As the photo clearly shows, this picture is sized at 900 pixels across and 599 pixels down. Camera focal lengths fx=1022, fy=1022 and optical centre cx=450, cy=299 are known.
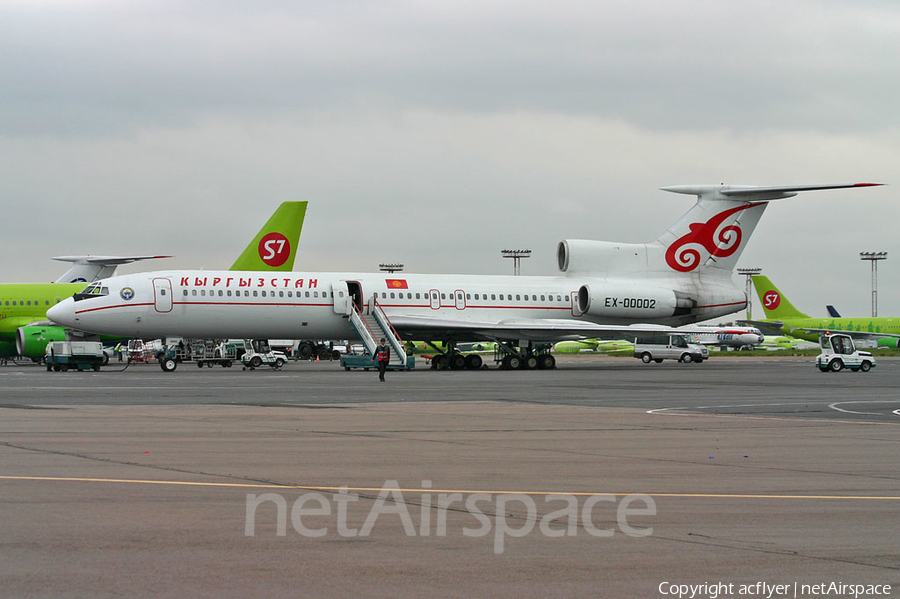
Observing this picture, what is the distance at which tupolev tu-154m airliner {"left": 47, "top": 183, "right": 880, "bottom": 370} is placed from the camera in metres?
41.8

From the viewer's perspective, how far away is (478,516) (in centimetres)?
826

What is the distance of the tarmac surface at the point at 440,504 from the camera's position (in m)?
6.36

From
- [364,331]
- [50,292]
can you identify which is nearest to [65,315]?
[364,331]

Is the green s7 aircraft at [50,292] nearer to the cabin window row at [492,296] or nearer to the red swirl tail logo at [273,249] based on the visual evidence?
the red swirl tail logo at [273,249]

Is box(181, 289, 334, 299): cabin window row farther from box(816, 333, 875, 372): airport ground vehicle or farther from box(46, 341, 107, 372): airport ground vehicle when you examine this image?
box(816, 333, 875, 372): airport ground vehicle

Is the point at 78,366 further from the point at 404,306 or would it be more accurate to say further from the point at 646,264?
the point at 646,264

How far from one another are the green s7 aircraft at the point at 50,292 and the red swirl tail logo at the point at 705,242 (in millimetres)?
21943

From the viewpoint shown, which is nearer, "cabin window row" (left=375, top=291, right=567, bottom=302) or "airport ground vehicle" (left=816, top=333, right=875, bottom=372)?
"cabin window row" (left=375, top=291, right=567, bottom=302)

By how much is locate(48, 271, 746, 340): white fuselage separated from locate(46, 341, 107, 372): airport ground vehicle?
3166mm

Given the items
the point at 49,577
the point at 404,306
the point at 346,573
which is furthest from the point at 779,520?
the point at 404,306

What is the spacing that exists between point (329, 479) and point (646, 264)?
42027 millimetres

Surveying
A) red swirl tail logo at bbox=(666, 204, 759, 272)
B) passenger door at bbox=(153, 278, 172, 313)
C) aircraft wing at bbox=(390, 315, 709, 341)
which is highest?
red swirl tail logo at bbox=(666, 204, 759, 272)

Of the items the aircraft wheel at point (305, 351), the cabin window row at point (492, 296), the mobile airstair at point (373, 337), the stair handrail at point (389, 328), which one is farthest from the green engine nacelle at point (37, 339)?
the aircraft wheel at point (305, 351)

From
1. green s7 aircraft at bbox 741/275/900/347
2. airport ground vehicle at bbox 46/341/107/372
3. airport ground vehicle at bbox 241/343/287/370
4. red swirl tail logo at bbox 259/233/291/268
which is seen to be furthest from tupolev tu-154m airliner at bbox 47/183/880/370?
green s7 aircraft at bbox 741/275/900/347
